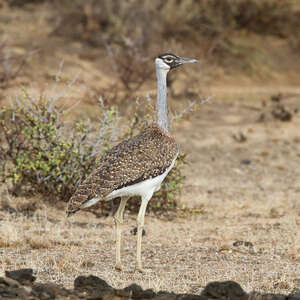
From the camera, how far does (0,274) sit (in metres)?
5.02

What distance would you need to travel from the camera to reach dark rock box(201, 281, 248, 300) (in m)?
4.17

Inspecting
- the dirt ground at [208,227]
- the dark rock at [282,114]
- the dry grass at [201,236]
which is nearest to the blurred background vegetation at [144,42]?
the dirt ground at [208,227]

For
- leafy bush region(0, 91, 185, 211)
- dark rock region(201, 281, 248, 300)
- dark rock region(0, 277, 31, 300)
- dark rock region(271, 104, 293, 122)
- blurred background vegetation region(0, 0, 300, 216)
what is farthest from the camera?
blurred background vegetation region(0, 0, 300, 216)

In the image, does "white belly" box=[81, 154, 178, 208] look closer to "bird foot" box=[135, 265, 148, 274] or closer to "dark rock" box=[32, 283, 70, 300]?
"bird foot" box=[135, 265, 148, 274]

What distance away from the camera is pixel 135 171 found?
567 cm

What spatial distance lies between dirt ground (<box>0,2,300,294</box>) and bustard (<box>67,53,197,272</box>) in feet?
1.72

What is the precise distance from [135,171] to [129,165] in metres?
0.08

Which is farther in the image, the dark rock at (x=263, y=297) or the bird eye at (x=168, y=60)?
the bird eye at (x=168, y=60)

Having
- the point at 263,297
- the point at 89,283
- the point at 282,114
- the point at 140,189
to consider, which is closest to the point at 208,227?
the point at 140,189

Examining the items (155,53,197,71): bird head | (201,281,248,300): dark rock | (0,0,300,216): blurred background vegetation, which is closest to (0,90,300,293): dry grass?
(201,281,248,300): dark rock

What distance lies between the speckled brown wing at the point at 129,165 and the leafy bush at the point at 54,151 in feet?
5.57

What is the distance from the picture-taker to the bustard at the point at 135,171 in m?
5.55

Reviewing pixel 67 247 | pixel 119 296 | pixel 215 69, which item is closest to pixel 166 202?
pixel 67 247

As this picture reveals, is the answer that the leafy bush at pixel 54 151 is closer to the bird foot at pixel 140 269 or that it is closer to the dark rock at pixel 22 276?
the bird foot at pixel 140 269
